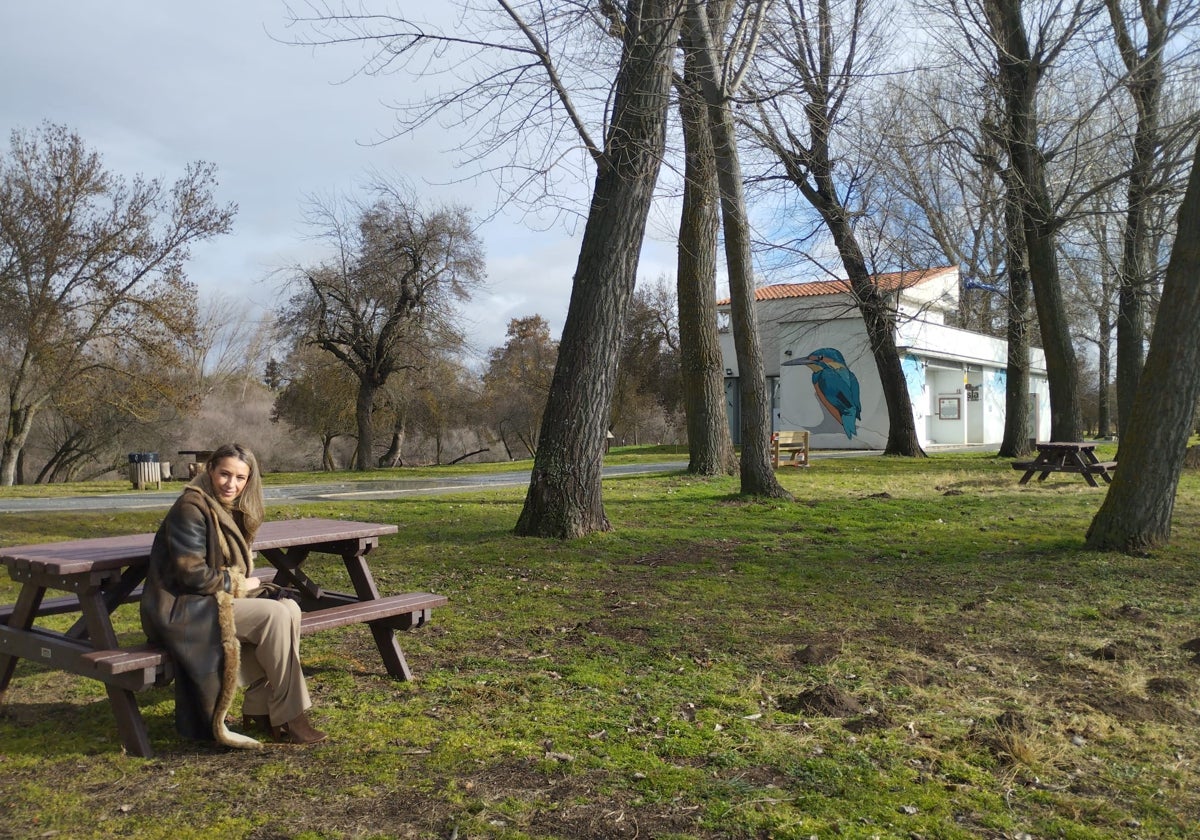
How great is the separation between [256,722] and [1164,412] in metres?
7.71

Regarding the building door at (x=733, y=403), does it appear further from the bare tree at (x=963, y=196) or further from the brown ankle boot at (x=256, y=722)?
the brown ankle boot at (x=256, y=722)

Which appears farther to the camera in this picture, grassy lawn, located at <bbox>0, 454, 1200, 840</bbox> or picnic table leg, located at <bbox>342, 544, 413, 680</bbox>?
picnic table leg, located at <bbox>342, 544, 413, 680</bbox>

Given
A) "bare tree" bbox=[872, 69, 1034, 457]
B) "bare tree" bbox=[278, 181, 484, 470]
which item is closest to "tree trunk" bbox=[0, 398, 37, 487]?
"bare tree" bbox=[278, 181, 484, 470]

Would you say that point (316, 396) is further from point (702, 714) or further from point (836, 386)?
point (702, 714)

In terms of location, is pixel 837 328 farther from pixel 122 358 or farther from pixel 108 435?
pixel 108 435

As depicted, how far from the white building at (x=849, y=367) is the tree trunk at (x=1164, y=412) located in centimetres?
2201

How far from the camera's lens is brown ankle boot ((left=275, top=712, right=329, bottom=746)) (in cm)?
391

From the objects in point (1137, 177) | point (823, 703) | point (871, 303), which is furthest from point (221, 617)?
point (871, 303)

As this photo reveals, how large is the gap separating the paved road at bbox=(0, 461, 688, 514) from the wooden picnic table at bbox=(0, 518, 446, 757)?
8.55m

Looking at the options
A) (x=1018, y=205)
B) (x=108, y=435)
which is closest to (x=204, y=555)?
(x=1018, y=205)

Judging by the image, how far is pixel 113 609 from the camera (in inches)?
155

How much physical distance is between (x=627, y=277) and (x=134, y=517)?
650 cm

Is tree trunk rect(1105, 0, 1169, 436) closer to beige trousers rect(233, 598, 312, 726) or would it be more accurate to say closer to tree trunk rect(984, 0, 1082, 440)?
tree trunk rect(984, 0, 1082, 440)

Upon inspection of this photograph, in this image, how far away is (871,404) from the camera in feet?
106
